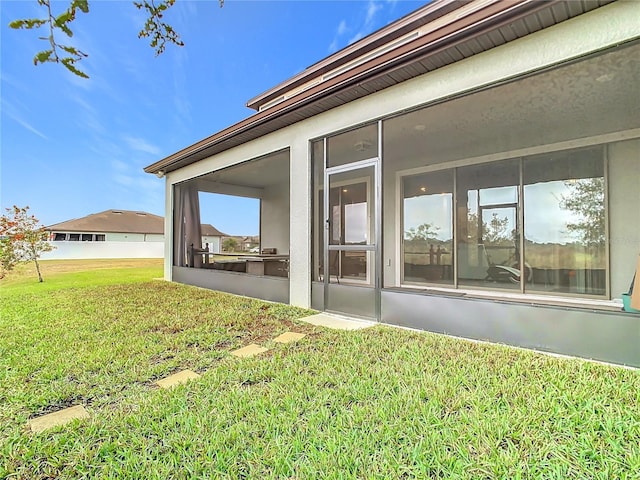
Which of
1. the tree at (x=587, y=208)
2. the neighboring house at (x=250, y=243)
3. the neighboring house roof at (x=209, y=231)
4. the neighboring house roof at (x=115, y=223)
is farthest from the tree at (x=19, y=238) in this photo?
the neighboring house roof at (x=115, y=223)

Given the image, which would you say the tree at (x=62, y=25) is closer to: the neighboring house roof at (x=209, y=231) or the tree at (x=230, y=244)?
the neighboring house roof at (x=209, y=231)

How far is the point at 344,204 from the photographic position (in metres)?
5.42

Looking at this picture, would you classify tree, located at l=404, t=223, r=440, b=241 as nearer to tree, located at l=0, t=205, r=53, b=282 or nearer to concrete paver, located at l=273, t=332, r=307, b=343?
concrete paver, located at l=273, t=332, r=307, b=343

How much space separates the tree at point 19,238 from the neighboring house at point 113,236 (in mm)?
1116

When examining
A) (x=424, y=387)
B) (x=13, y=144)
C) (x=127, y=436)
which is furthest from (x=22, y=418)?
(x=13, y=144)

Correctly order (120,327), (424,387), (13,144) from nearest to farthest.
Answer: (424,387) → (120,327) → (13,144)

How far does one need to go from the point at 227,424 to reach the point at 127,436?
603mm

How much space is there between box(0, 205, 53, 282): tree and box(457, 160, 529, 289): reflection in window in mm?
13134

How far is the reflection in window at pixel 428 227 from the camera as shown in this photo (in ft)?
22.8

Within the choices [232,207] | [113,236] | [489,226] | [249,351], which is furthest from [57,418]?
[113,236]

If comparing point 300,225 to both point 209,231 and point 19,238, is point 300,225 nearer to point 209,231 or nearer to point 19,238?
point 209,231

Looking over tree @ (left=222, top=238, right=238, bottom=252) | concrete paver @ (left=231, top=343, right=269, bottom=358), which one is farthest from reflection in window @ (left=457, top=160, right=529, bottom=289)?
tree @ (left=222, top=238, right=238, bottom=252)

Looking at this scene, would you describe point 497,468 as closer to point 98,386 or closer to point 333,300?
point 98,386

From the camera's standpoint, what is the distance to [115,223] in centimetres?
3164
